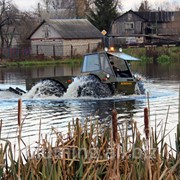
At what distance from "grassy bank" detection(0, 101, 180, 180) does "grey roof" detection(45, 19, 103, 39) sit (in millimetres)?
60661

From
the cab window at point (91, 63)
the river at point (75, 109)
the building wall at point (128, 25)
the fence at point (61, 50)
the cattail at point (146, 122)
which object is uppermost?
the building wall at point (128, 25)

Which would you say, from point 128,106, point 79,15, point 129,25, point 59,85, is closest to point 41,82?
point 59,85

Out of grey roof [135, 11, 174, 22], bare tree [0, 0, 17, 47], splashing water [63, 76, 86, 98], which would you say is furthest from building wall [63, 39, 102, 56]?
splashing water [63, 76, 86, 98]

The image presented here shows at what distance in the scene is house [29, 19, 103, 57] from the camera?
217 feet

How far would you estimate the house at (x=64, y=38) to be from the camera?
66125 millimetres

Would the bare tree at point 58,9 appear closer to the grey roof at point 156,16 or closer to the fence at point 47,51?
the grey roof at point 156,16

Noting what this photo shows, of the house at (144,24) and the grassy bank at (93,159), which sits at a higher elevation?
the house at (144,24)

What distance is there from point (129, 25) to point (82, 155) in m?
84.4

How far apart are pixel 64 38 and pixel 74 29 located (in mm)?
2931

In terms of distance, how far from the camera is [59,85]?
75.1ft

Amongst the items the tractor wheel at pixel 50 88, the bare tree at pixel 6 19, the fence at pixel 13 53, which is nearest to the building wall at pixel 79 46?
the fence at pixel 13 53

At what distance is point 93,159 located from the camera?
6461 millimetres

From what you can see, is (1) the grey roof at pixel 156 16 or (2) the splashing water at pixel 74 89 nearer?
(2) the splashing water at pixel 74 89

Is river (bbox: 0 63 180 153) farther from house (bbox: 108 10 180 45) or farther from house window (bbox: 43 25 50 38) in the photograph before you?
house (bbox: 108 10 180 45)
